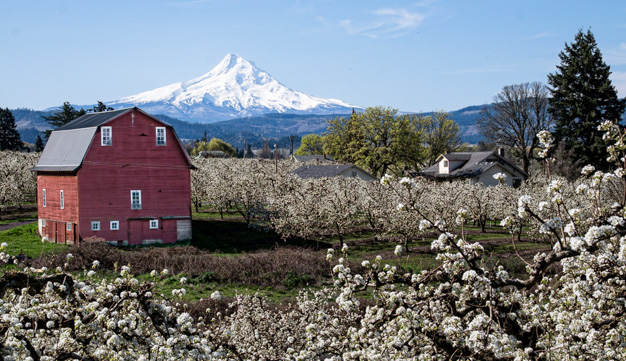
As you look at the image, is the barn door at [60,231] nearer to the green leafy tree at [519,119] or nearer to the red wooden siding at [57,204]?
the red wooden siding at [57,204]

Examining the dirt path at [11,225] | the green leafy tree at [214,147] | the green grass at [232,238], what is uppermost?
the green leafy tree at [214,147]

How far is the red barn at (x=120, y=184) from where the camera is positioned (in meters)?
35.2

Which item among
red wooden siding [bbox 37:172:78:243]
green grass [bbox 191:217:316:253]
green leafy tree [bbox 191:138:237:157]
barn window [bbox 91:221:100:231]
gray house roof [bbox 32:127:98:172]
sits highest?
green leafy tree [bbox 191:138:237:157]

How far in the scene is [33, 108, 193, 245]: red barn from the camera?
35.2 m

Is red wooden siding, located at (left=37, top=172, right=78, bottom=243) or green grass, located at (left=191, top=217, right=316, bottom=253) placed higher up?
red wooden siding, located at (left=37, top=172, right=78, bottom=243)

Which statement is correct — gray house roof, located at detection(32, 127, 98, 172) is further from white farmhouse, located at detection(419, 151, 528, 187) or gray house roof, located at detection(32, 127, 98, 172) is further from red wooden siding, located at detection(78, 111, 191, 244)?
white farmhouse, located at detection(419, 151, 528, 187)

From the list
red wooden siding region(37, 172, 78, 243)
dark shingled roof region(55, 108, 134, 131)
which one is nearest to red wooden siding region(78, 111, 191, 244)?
dark shingled roof region(55, 108, 134, 131)

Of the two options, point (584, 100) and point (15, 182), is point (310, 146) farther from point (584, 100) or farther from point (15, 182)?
point (15, 182)

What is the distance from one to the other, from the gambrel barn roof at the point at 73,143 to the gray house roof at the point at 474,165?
144 feet

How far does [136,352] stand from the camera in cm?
748

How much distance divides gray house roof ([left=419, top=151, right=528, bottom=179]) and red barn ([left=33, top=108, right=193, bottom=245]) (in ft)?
140

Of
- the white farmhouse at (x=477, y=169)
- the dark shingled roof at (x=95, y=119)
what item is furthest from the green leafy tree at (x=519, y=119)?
the dark shingled roof at (x=95, y=119)

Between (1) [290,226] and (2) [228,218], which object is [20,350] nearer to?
(1) [290,226]

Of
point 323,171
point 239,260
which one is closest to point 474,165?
point 323,171
